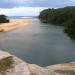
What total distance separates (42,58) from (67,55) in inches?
117

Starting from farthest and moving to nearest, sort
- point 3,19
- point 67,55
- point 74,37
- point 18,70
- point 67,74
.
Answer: point 3,19, point 67,55, point 74,37, point 67,74, point 18,70

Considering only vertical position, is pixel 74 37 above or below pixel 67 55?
above

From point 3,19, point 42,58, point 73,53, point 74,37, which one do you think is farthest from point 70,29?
point 3,19

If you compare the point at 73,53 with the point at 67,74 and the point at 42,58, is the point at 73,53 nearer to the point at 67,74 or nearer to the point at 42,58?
the point at 42,58

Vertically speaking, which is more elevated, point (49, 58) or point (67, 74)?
point (67, 74)

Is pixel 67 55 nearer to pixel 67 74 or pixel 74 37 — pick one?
pixel 74 37

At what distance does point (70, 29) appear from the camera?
2236 cm

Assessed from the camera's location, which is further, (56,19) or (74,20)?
(56,19)

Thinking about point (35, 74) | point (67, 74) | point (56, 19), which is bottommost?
point (56, 19)

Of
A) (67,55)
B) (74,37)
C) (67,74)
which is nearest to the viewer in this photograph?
(67,74)

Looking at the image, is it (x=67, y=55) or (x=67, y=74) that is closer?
(x=67, y=74)

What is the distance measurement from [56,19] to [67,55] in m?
78.2

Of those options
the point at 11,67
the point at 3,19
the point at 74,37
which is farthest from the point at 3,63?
the point at 3,19

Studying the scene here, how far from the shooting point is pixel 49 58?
99.6 feet
